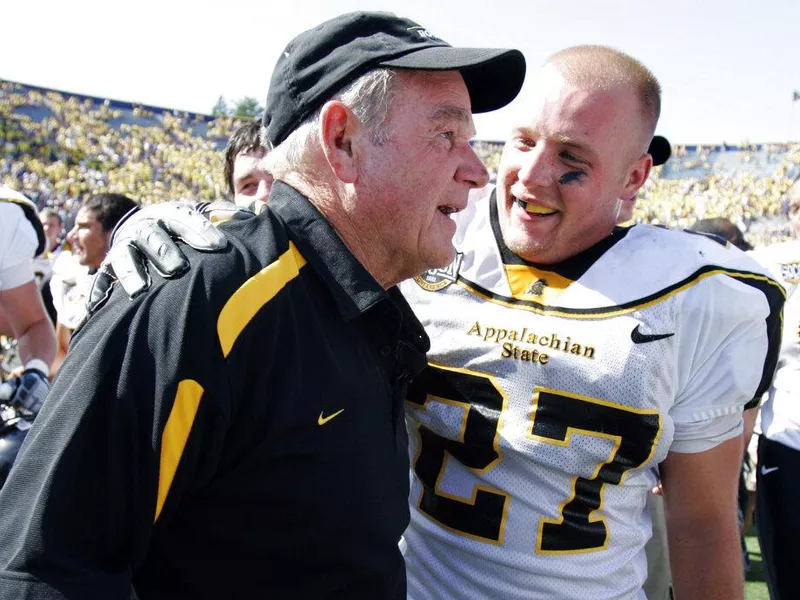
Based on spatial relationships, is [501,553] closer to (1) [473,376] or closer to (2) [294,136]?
(1) [473,376]

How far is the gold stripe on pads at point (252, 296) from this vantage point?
0.99 meters

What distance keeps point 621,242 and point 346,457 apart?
946 millimetres

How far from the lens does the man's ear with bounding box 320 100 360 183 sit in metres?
1.25

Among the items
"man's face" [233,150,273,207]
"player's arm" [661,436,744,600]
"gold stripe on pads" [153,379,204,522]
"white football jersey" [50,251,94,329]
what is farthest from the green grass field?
"white football jersey" [50,251,94,329]

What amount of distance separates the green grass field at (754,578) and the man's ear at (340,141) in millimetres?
3677

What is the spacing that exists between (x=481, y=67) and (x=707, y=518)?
3.46 ft

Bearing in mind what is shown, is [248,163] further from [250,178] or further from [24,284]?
[24,284]

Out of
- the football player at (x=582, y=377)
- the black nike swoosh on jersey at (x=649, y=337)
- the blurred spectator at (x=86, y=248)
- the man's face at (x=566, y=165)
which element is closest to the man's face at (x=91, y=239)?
the blurred spectator at (x=86, y=248)

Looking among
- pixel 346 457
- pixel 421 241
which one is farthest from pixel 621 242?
pixel 346 457

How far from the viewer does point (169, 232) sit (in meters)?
1.11

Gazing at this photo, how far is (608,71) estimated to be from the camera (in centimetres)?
168

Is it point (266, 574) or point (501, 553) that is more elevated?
point (266, 574)

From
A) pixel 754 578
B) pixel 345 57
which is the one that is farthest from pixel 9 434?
pixel 754 578

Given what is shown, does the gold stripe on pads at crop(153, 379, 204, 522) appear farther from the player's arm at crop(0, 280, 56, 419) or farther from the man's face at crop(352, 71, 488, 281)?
the player's arm at crop(0, 280, 56, 419)
